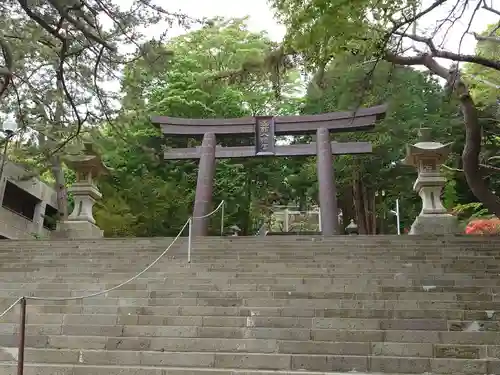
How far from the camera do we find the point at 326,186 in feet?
46.7

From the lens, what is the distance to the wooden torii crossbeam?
48.4ft

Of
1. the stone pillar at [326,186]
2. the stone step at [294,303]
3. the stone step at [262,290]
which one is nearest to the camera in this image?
the stone step at [294,303]

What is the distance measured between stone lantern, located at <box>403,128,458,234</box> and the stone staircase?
135 inches

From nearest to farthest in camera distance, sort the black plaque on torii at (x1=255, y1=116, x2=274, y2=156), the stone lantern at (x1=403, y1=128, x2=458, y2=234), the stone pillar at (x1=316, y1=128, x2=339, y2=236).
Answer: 1. the stone pillar at (x1=316, y1=128, x2=339, y2=236)
2. the stone lantern at (x1=403, y1=128, x2=458, y2=234)
3. the black plaque on torii at (x1=255, y1=116, x2=274, y2=156)

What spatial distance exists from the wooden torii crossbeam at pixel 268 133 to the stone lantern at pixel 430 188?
136 centimetres

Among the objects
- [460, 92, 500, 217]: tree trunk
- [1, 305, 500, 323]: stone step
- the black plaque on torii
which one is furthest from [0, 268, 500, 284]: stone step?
Result: the black plaque on torii

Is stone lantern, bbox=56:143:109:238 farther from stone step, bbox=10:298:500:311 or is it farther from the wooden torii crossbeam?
stone step, bbox=10:298:500:311

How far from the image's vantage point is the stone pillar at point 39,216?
22.9m

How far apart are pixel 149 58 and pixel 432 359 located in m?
4.94

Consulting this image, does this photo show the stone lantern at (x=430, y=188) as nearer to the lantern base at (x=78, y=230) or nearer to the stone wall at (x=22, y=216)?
the lantern base at (x=78, y=230)

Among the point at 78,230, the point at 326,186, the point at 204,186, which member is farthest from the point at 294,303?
the point at 78,230

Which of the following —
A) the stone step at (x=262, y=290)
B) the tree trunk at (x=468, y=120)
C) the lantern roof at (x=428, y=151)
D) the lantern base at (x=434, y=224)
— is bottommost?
the stone step at (x=262, y=290)

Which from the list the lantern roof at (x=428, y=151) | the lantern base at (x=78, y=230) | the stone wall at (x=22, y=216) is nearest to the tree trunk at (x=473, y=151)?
the lantern roof at (x=428, y=151)

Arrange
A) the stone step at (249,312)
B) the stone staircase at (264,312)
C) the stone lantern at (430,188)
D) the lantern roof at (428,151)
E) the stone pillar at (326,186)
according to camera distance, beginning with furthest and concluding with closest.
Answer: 1. the lantern roof at (428,151)
2. the stone lantern at (430,188)
3. the stone pillar at (326,186)
4. the stone step at (249,312)
5. the stone staircase at (264,312)
